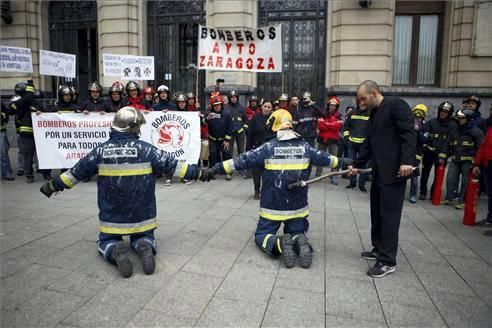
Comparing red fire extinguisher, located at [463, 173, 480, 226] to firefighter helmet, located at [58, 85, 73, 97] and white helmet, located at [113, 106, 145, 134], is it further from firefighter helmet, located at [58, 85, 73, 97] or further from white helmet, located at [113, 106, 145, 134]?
firefighter helmet, located at [58, 85, 73, 97]

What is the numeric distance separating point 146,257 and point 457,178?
6.25 m

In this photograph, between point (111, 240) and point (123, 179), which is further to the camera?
point (111, 240)

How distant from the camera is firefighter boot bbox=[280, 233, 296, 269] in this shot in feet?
13.9

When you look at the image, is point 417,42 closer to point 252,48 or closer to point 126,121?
point 252,48

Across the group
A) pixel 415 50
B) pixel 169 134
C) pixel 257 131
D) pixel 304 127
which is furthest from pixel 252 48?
pixel 415 50

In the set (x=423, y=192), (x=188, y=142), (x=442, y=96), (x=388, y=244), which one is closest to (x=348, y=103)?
(x=442, y=96)

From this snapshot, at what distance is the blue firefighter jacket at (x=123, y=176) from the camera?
420cm

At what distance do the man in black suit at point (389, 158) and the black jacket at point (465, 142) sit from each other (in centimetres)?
396

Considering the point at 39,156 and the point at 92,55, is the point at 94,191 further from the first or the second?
the point at 92,55

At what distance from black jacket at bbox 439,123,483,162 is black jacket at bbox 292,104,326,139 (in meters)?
2.93

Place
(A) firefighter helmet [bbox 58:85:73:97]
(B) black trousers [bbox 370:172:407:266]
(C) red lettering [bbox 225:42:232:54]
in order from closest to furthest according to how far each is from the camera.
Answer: (B) black trousers [bbox 370:172:407:266]
(C) red lettering [bbox 225:42:232:54]
(A) firefighter helmet [bbox 58:85:73:97]

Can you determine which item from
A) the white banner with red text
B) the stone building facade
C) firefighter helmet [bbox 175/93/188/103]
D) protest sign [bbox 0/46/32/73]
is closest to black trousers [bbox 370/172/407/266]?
firefighter helmet [bbox 175/93/188/103]

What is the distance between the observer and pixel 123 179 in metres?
4.21

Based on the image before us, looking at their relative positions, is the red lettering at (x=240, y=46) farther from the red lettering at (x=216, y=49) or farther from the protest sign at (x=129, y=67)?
the protest sign at (x=129, y=67)
